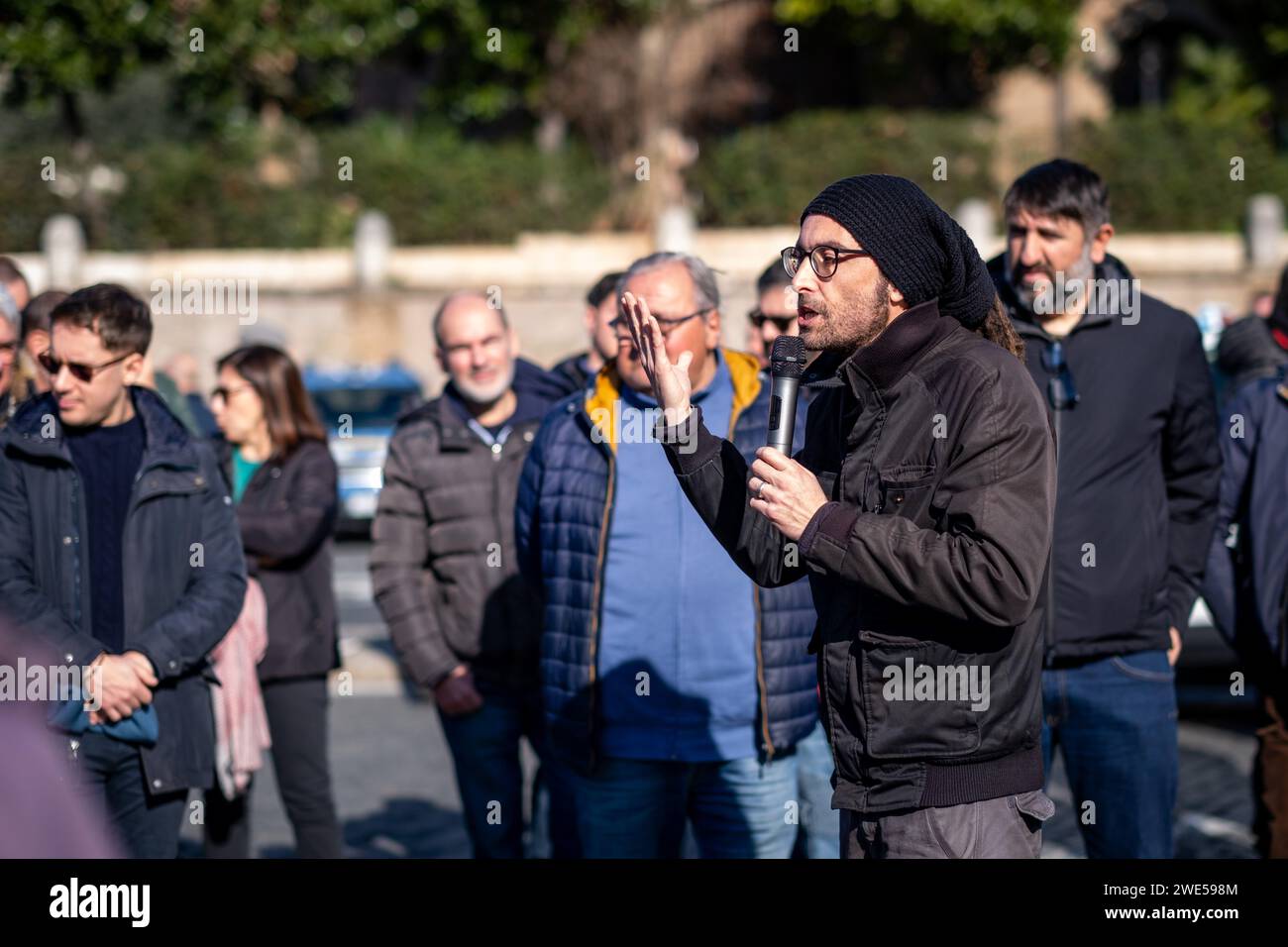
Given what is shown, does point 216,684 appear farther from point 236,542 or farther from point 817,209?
point 817,209

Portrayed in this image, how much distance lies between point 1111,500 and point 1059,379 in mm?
366

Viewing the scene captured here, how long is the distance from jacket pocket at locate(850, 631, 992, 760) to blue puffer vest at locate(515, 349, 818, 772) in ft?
4.64

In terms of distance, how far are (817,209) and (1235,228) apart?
27.3 metres

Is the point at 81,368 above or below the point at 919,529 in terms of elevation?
above

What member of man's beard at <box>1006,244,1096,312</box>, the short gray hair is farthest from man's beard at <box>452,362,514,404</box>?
man's beard at <box>1006,244,1096,312</box>

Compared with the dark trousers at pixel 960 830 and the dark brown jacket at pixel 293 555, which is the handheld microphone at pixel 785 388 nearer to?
the dark trousers at pixel 960 830

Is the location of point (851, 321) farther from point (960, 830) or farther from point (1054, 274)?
point (1054, 274)

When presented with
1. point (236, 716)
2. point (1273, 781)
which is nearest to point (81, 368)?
point (236, 716)

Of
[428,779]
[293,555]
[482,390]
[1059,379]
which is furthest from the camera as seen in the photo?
[428,779]

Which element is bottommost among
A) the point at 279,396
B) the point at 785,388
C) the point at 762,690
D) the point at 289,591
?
the point at 762,690

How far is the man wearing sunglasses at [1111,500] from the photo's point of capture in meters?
4.59

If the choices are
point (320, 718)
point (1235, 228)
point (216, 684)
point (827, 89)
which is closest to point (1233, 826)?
point (320, 718)

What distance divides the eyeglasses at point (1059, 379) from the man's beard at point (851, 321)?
61.1 inches

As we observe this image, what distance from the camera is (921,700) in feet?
10.3
